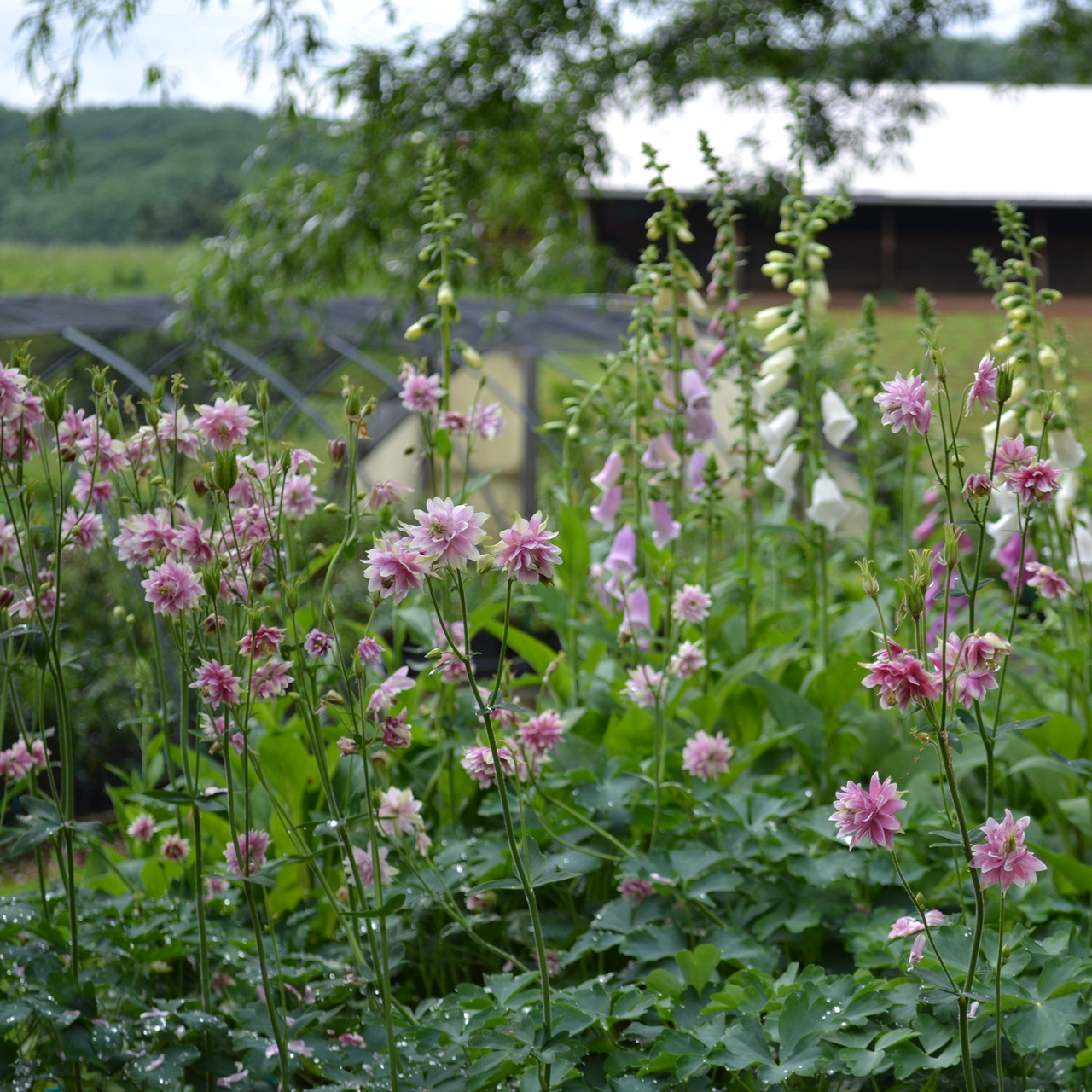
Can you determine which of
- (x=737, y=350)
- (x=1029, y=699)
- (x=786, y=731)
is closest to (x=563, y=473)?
(x=737, y=350)

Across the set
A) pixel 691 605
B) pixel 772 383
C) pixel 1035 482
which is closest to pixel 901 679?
pixel 1035 482

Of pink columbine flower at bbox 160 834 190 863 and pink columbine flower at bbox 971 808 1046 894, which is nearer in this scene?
pink columbine flower at bbox 971 808 1046 894

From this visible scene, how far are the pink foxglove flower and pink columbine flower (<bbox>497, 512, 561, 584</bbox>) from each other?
0.56 metres

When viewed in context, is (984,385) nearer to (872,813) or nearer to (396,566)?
(872,813)

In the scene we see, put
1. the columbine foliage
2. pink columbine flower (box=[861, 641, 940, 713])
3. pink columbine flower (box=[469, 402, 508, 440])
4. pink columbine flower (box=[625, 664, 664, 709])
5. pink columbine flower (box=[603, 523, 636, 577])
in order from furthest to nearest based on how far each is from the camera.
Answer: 1. pink columbine flower (box=[603, 523, 636, 577])
2. pink columbine flower (box=[469, 402, 508, 440])
3. pink columbine flower (box=[625, 664, 664, 709])
4. the columbine foliage
5. pink columbine flower (box=[861, 641, 940, 713])

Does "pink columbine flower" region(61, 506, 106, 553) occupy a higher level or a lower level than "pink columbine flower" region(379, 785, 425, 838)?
higher

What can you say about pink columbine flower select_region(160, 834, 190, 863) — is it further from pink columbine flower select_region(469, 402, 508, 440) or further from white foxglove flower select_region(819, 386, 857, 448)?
white foxglove flower select_region(819, 386, 857, 448)

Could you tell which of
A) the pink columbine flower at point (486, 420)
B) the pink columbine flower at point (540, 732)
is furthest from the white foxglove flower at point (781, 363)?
the pink columbine flower at point (540, 732)

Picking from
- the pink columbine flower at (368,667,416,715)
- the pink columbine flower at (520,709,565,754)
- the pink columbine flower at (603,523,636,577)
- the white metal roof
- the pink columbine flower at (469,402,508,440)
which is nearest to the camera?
the pink columbine flower at (368,667,416,715)

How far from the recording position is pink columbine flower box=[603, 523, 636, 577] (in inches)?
76.7

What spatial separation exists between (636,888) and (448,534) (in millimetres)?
825

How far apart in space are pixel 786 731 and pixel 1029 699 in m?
0.65

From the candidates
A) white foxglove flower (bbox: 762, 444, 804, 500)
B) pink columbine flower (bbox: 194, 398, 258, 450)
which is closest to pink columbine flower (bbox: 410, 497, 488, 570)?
pink columbine flower (bbox: 194, 398, 258, 450)

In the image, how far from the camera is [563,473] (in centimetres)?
237
